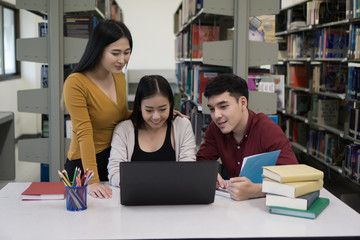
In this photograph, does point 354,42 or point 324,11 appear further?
point 324,11

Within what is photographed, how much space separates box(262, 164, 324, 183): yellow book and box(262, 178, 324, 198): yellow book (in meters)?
0.01

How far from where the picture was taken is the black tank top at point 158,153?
192 centimetres

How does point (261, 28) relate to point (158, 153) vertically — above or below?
above

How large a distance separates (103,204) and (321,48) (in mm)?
3728

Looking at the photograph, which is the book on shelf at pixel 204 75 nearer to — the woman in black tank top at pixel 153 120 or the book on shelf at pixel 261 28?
the book on shelf at pixel 261 28

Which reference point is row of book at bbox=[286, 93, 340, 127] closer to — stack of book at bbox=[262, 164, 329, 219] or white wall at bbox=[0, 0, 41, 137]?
stack of book at bbox=[262, 164, 329, 219]

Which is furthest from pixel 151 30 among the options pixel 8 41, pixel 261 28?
pixel 261 28

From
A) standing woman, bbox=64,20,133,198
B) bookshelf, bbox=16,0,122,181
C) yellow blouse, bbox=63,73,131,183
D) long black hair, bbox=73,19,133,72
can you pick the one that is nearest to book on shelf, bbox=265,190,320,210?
standing woman, bbox=64,20,133,198

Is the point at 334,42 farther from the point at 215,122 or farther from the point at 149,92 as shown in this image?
the point at 149,92

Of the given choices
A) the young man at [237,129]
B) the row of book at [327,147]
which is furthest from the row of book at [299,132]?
the young man at [237,129]

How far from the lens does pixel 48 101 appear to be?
2.84 metres

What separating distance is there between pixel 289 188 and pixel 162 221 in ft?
1.47

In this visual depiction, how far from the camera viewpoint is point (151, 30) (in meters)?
7.69

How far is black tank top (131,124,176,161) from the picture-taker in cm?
192
